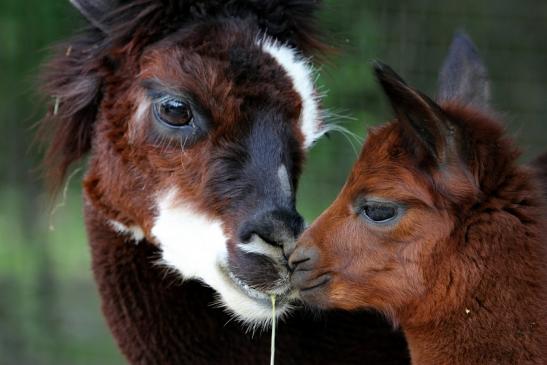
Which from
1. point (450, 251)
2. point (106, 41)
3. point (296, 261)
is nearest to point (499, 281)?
point (450, 251)

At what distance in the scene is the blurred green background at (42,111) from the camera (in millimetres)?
7367

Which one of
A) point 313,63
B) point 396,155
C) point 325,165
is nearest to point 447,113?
point 396,155

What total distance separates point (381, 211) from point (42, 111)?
12.2ft

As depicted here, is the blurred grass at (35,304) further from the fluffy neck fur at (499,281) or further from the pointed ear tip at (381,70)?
the pointed ear tip at (381,70)

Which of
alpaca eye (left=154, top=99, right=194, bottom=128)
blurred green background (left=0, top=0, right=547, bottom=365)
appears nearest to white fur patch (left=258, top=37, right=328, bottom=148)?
alpaca eye (left=154, top=99, right=194, bottom=128)

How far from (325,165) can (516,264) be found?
14.0 ft

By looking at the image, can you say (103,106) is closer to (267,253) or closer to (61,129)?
(61,129)

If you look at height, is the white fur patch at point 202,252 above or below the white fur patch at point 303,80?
below

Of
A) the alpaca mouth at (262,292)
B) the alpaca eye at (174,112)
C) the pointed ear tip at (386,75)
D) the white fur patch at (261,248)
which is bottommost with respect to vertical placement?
the alpaca mouth at (262,292)

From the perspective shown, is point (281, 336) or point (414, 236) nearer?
point (414, 236)

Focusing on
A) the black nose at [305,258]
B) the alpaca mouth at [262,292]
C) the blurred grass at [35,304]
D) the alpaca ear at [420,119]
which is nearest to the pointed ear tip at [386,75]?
the alpaca ear at [420,119]

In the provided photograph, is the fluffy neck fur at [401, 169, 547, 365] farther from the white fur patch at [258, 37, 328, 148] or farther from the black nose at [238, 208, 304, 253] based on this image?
the white fur patch at [258, 37, 328, 148]

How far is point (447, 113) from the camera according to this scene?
356cm

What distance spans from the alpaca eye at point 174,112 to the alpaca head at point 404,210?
707mm
